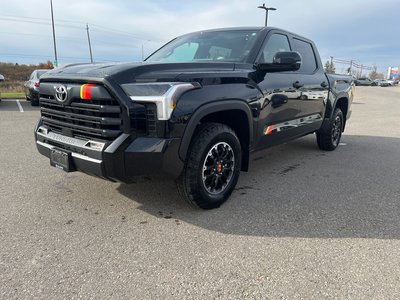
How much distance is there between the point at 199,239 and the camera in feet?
9.12

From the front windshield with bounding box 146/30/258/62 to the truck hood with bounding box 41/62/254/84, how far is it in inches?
23.4

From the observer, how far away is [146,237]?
2.79m

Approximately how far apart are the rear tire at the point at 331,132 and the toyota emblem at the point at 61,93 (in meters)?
4.36

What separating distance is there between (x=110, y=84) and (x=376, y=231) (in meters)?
2.62

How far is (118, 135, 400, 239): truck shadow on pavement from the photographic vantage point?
118 inches

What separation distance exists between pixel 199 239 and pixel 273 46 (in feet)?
8.52

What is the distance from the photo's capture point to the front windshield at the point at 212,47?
3.83 metres

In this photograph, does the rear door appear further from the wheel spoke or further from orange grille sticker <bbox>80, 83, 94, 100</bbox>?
orange grille sticker <bbox>80, 83, 94, 100</bbox>

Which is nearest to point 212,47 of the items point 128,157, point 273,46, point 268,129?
point 273,46

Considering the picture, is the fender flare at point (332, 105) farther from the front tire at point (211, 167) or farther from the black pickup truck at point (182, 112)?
the front tire at point (211, 167)

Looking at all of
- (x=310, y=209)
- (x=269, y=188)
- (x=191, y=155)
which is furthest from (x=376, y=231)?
(x=191, y=155)

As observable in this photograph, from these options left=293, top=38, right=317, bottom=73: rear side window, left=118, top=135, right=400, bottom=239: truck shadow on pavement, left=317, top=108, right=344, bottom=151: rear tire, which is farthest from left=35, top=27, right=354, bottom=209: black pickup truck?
left=317, top=108, right=344, bottom=151: rear tire

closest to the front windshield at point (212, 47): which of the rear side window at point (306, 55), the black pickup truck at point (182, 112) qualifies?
the black pickup truck at point (182, 112)

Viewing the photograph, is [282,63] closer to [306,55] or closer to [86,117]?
[306,55]
